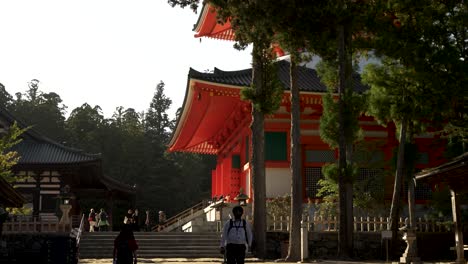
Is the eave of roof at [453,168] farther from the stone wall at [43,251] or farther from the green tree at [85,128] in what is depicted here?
the green tree at [85,128]

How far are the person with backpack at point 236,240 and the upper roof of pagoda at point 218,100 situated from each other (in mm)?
12618

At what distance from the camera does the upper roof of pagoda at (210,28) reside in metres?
32.6

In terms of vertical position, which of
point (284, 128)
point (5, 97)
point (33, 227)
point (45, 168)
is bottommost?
point (33, 227)

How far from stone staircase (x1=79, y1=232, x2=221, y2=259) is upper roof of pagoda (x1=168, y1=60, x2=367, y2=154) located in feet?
18.2

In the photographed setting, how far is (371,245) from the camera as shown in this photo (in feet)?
81.3

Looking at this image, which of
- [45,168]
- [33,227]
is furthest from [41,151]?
[33,227]

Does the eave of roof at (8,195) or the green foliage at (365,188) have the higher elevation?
the green foliage at (365,188)

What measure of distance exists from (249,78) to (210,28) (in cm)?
583

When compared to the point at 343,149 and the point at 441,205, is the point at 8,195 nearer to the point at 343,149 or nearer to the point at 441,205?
the point at 343,149

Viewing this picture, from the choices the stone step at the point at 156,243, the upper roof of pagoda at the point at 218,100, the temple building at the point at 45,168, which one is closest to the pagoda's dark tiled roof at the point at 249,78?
the upper roof of pagoda at the point at 218,100

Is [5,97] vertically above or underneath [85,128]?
above

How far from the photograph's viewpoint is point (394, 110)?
67.8 feet

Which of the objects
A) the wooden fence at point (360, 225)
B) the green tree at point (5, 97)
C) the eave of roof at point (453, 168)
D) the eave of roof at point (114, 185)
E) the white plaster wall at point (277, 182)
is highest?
the green tree at point (5, 97)

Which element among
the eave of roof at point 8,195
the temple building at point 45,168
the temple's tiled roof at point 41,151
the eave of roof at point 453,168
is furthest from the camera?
the temple's tiled roof at point 41,151
